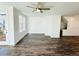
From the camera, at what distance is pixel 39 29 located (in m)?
12.9

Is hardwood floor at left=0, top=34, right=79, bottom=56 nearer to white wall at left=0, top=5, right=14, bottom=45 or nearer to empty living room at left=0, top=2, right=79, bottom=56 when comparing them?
empty living room at left=0, top=2, right=79, bottom=56

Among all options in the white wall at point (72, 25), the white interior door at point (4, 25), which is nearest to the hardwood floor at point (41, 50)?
the white interior door at point (4, 25)

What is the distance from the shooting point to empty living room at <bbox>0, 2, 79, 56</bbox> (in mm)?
5449

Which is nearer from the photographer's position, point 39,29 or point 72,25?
point 72,25

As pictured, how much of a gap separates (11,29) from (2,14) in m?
1.03

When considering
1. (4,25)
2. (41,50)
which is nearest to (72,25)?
(41,50)

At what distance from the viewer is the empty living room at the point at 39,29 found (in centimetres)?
545

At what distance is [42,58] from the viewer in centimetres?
125

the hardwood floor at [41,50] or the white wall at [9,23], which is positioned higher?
the white wall at [9,23]

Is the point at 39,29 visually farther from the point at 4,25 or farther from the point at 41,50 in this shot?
the point at 41,50

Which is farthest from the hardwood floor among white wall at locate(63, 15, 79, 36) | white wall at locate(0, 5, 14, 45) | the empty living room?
white wall at locate(63, 15, 79, 36)

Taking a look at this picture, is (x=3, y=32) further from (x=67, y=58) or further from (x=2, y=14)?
(x=67, y=58)

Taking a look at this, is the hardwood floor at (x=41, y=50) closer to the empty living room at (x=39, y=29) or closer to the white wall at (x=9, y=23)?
the empty living room at (x=39, y=29)

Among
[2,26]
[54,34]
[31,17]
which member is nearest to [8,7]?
[2,26]
